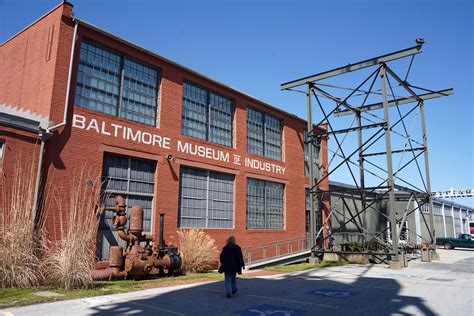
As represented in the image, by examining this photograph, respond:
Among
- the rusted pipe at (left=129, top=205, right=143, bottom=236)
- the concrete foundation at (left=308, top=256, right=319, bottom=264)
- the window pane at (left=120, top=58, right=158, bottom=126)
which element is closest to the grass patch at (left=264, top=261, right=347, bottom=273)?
the concrete foundation at (left=308, top=256, right=319, bottom=264)

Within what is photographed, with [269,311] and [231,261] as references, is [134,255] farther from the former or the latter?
[269,311]

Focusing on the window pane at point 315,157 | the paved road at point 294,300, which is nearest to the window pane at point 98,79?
the paved road at point 294,300

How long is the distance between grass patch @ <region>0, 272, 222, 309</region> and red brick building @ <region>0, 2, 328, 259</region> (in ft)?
8.37

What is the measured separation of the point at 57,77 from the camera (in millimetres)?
12852

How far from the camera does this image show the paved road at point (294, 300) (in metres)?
7.84

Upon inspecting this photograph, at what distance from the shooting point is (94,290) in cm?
975

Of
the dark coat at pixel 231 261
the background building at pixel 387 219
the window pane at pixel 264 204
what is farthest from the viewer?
the background building at pixel 387 219

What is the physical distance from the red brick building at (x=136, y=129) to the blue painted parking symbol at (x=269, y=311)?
23.1 feet

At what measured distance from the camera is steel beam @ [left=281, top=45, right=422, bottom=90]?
18.0 m

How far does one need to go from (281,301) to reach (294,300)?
0.36 meters

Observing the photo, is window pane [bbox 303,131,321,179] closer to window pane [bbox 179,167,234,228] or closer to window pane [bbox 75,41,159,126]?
window pane [bbox 179,167,234,228]

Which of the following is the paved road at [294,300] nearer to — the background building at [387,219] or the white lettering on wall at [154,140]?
the white lettering on wall at [154,140]

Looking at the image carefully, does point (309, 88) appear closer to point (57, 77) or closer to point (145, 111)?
point (145, 111)

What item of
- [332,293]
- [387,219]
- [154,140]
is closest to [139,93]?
[154,140]
